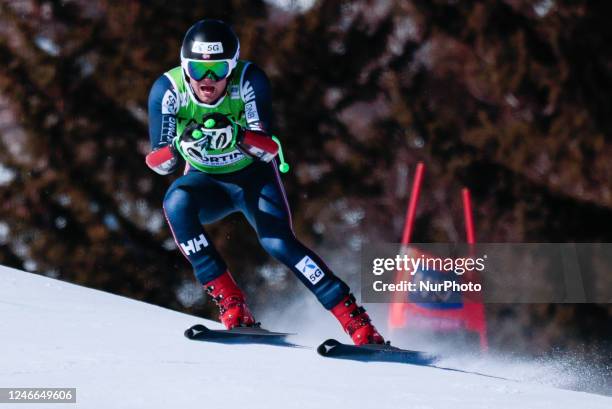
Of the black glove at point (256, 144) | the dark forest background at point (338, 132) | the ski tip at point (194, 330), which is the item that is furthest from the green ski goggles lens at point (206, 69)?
the dark forest background at point (338, 132)

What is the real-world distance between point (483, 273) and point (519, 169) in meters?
1.26

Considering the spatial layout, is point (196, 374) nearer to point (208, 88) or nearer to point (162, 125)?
point (162, 125)

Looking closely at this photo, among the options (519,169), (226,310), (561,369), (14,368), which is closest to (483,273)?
(519,169)

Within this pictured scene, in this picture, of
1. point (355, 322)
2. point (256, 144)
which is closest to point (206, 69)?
point (256, 144)

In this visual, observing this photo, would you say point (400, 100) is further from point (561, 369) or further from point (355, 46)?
point (561, 369)

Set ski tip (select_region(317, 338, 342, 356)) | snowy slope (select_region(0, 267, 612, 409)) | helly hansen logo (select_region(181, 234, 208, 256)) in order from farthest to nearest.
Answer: helly hansen logo (select_region(181, 234, 208, 256)) < ski tip (select_region(317, 338, 342, 356)) < snowy slope (select_region(0, 267, 612, 409))

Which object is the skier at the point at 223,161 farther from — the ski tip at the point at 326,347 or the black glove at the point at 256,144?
the ski tip at the point at 326,347

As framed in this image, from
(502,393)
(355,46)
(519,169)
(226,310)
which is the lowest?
(502,393)

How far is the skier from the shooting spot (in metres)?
6.36

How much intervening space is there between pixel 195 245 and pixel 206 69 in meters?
0.92

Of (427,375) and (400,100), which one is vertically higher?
(400,100)

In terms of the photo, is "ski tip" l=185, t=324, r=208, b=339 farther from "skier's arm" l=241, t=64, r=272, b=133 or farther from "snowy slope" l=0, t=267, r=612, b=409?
"skier's arm" l=241, t=64, r=272, b=133

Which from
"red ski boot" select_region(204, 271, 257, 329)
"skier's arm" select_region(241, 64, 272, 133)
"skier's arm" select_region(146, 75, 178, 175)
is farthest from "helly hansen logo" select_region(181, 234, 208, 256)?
"skier's arm" select_region(241, 64, 272, 133)

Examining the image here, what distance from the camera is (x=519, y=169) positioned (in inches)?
502
